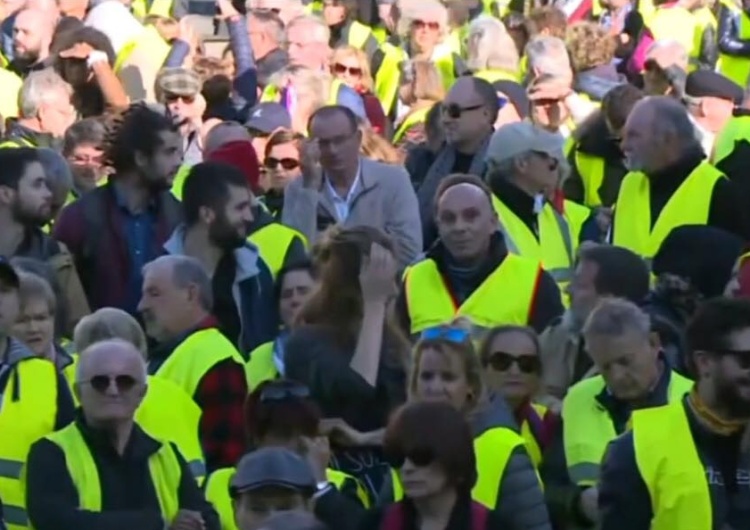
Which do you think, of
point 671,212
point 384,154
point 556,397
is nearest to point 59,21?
point 384,154

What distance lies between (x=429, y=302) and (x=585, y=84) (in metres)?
4.79

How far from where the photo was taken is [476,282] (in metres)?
9.83

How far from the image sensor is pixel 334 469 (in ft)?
28.7

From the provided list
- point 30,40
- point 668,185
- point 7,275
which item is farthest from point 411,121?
point 7,275

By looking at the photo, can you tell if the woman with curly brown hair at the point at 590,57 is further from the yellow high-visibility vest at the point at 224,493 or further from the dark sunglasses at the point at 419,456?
the dark sunglasses at the point at 419,456

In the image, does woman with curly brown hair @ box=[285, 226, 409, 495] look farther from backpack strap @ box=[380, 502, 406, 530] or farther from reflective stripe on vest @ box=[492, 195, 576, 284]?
reflective stripe on vest @ box=[492, 195, 576, 284]

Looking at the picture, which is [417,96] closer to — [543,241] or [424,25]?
[424,25]

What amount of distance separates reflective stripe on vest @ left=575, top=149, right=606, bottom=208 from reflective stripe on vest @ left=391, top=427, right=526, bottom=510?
15.4ft

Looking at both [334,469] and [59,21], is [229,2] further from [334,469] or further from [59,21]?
[334,469]

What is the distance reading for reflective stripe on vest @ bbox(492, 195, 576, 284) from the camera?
35.5 ft

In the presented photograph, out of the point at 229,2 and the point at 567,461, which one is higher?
the point at 567,461

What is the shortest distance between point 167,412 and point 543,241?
8.70 feet

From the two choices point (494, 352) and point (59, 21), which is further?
point (59, 21)

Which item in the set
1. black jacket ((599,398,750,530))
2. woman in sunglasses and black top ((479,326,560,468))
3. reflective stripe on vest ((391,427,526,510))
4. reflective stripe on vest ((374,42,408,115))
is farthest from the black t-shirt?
reflective stripe on vest ((374,42,408,115))
